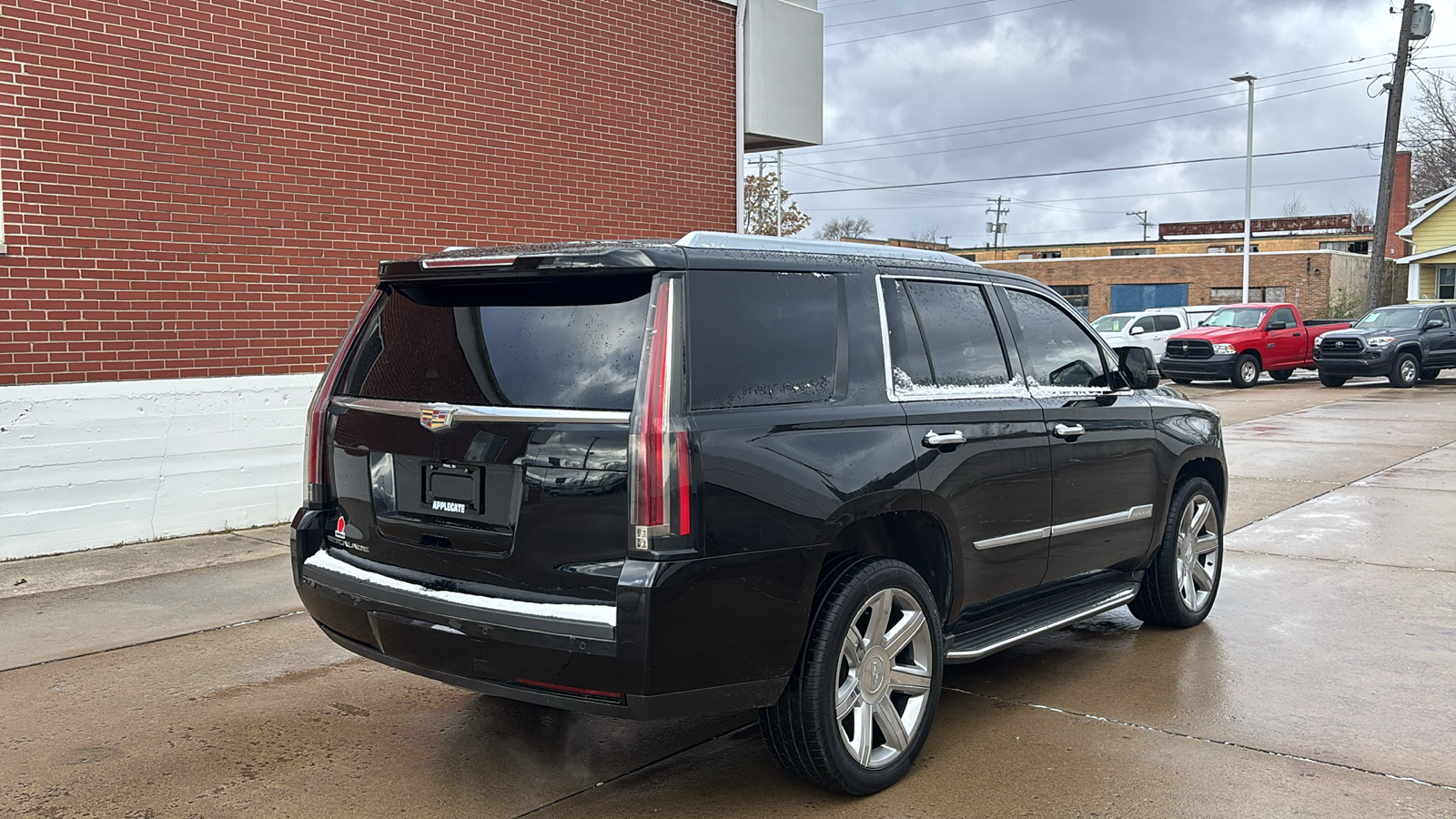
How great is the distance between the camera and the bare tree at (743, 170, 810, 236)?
58.1 meters

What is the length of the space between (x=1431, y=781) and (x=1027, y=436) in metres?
1.88

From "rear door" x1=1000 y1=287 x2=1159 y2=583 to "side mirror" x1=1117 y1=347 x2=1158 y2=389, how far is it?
8 centimetres

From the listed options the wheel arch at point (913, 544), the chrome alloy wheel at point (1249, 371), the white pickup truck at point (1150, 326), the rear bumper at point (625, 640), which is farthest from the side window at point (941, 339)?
the white pickup truck at point (1150, 326)

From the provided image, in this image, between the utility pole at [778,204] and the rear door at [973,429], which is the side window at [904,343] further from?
the utility pole at [778,204]

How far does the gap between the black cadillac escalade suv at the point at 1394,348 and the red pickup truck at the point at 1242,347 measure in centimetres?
115

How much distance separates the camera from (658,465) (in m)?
Answer: 3.62

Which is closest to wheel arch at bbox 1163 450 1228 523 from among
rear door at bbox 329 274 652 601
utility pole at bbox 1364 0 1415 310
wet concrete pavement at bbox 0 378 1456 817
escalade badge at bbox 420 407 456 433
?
wet concrete pavement at bbox 0 378 1456 817

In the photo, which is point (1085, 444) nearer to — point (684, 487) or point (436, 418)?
point (684, 487)

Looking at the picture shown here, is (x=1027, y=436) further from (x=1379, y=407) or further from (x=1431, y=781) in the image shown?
(x=1379, y=407)

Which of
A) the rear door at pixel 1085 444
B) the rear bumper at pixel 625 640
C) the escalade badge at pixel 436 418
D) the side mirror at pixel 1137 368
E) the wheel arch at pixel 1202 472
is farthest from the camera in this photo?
the wheel arch at pixel 1202 472

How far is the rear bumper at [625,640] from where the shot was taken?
361cm

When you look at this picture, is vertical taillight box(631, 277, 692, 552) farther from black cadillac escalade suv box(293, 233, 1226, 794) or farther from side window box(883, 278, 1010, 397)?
side window box(883, 278, 1010, 397)

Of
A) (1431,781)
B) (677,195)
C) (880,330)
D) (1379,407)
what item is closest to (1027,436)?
(880,330)

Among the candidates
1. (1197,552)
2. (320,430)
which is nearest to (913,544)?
(320,430)
